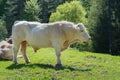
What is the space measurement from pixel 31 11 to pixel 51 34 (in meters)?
71.8

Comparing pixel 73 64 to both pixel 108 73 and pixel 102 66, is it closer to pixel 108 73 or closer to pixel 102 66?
pixel 102 66

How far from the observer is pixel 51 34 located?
1598 centimetres

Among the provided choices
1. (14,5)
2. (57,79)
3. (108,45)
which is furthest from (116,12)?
(14,5)

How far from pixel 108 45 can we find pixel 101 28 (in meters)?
2.82

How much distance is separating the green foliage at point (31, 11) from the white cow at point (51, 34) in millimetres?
69063

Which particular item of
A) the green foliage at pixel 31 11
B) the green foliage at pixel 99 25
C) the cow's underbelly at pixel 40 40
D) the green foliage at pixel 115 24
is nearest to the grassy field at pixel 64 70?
the cow's underbelly at pixel 40 40

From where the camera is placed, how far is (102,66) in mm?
16469

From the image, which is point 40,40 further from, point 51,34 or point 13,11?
point 13,11

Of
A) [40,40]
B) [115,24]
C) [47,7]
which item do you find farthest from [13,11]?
[40,40]

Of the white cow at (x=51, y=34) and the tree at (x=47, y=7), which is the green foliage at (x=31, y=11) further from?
the white cow at (x=51, y=34)

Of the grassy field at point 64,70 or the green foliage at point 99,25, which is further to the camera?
the green foliage at point 99,25

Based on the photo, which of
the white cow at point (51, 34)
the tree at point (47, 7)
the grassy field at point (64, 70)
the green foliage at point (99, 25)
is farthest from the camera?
the tree at point (47, 7)

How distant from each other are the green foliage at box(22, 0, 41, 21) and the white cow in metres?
69.1

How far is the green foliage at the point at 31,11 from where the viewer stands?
3401 inches
